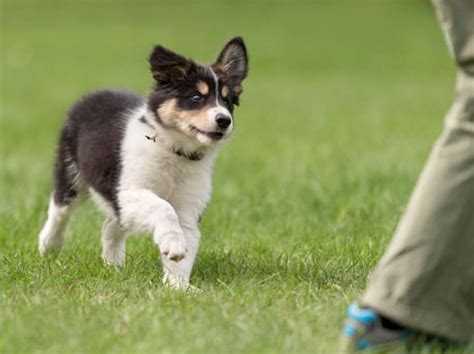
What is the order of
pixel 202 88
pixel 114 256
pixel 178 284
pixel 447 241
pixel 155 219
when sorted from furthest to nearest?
pixel 114 256, pixel 202 88, pixel 155 219, pixel 178 284, pixel 447 241

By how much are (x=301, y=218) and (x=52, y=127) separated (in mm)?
7165

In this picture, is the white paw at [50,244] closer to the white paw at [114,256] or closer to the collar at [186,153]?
the white paw at [114,256]

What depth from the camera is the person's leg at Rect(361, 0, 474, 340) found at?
4.25 meters

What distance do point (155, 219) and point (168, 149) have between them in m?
0.55

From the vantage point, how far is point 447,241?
4254 millimetres

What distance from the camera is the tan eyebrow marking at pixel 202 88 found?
6.04 m

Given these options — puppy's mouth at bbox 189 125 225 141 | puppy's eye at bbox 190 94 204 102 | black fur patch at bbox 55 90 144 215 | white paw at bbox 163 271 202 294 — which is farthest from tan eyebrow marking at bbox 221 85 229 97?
white paw at bbox 163 271 202 294

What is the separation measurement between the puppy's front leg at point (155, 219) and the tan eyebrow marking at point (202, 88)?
568 mm

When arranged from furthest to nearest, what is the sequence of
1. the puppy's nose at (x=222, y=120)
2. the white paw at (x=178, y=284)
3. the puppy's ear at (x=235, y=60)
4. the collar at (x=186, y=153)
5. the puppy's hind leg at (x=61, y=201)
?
the puppy's hind leg at (x=61, y=201)
the puppy's ear at (x=235, y=60)
the collar at (x=186, y=153)
the puppy's nose at (x=222, y=120)
the white paw at (x=178, y=284)

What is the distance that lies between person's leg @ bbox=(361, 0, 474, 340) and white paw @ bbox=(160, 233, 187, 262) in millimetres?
1482

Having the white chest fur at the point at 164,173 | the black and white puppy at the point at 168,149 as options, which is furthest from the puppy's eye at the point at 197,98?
the white chest fur at the point at 164,173

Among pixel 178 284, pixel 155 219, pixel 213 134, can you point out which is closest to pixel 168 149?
pixel 213 134

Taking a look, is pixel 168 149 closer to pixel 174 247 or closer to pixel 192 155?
pixel 192 155

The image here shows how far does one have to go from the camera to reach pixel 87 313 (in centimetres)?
487
